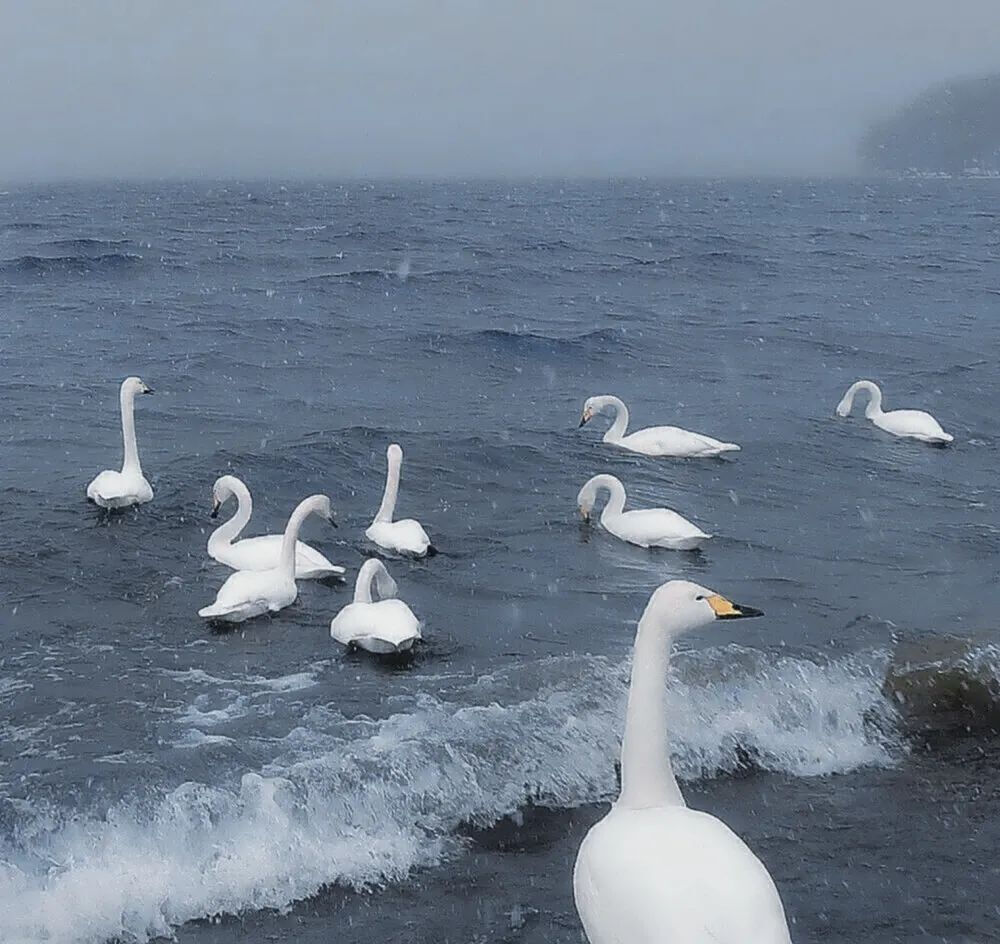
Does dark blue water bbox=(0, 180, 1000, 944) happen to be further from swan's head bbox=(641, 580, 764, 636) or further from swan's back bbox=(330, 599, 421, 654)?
swan's head bbox=(641, 580, 764, 636)

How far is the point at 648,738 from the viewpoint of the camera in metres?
6.18

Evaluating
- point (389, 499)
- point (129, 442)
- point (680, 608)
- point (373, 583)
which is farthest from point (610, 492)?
point (680, 608)

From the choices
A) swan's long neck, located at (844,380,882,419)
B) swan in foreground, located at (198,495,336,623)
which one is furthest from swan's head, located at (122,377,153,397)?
swan's long neck, located at (844,380,882,419)

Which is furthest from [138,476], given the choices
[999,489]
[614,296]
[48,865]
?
[614,296]

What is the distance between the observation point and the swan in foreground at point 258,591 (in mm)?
10938

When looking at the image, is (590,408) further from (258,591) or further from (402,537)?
(258,591)

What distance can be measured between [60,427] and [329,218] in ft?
130

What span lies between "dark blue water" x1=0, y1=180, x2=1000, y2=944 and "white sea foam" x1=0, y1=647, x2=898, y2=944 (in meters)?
0.02

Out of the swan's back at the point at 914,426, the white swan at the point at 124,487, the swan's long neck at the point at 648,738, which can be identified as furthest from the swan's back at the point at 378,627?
the swan's back at the point at 914,426

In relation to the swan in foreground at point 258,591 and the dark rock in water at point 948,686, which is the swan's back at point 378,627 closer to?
the swan in foreground at point 258,591

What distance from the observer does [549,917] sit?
7.19 meters

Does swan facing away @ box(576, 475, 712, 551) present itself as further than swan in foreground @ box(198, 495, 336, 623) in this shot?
Yes

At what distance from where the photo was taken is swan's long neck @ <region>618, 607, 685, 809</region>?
6.11 m

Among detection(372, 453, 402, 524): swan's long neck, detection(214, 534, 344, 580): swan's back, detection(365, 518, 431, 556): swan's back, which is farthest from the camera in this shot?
detection(372, 453, 402, 524): swan's long neck
